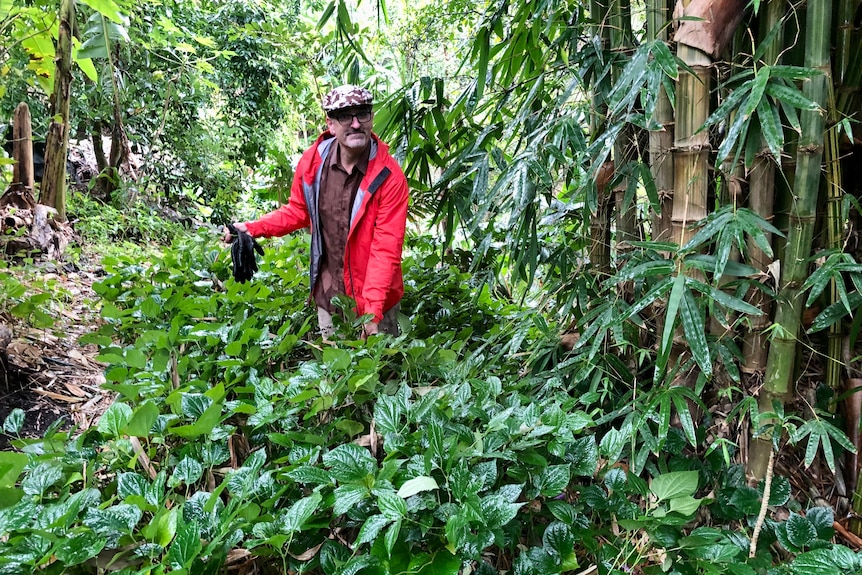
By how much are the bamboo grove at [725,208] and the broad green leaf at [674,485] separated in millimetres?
79

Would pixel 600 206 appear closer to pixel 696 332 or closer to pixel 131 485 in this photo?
pixel 696 332

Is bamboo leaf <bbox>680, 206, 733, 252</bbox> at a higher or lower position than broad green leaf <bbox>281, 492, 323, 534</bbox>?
higher

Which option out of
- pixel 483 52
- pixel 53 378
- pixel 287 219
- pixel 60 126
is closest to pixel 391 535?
pixel 483 52

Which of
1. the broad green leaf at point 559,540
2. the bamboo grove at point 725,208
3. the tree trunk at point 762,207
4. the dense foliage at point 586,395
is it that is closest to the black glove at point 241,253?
the dense foliage at point 586,395

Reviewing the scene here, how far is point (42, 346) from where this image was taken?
238 centimetres

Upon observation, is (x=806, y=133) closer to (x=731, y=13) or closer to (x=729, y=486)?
(x=731, y=13)

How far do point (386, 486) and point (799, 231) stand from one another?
0.92 meters

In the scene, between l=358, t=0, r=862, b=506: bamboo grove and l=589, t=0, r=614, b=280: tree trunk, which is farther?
l=589, t=0, r=614, b=280: tree trunk

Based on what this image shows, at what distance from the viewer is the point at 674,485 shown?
105cm

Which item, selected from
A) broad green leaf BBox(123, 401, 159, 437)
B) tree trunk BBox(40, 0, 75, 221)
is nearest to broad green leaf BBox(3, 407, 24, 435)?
broad green leaf BBox(123, 401, 159, 437)

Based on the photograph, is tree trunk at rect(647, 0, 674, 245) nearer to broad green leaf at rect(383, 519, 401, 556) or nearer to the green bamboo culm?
the green bamboo culm

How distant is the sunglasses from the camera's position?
203cm

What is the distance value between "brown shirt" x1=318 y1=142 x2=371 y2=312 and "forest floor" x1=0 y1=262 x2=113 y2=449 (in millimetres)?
878

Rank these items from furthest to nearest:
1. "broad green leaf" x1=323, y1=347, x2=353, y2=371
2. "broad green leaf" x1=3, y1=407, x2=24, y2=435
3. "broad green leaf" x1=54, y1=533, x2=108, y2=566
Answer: "broad green leaf" x1=323, y1=347, x2=353, y2=371 → "broad green leaf" x1=3, y1=407, x2=24, y2=435 → "broad green leaf" x1=54, y1=533, x2=108, y2=566
